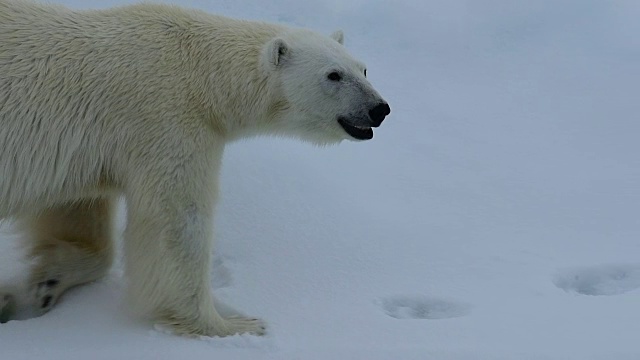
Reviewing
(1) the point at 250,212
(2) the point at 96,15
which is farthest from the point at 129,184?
(1) the point at 250,212

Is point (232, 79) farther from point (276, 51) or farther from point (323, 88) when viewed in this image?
point (323, 88)

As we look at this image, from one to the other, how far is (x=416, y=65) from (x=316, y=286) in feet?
9.60

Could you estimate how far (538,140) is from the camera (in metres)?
5.72

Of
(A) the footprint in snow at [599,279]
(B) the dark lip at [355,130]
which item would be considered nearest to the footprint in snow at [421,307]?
(A) the footprint in snow at [599,279]

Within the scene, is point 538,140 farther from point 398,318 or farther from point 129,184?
point 129,184

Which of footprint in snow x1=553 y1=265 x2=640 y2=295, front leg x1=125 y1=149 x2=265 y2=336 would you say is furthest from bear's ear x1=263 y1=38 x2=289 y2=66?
footprint in snow x1=553 y1=265 x2=640 y2=295

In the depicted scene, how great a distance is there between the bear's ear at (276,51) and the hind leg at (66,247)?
101 centimetres

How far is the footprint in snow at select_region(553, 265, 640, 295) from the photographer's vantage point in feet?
13.8

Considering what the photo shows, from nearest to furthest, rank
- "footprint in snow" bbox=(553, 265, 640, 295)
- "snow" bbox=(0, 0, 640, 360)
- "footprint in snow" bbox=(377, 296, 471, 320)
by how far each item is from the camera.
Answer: "snow" bbox=(0, 0, 640, 360) → "footprint in snow" bbox=(377, 296, 471, 320) → "footprint in snow" bbox=(553, 265, 640, 295)

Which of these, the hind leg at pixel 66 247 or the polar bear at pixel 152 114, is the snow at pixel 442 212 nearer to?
the hind leg at pixel 66 247

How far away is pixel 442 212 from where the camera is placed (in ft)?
15.8

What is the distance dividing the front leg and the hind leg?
400 millimetres

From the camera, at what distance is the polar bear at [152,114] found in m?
3.59

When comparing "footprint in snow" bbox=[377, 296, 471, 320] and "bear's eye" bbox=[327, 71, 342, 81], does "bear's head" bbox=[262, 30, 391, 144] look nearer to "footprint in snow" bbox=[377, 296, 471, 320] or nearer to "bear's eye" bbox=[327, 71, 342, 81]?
"bear's eye" bbox=[327, 71, 342, 81]
